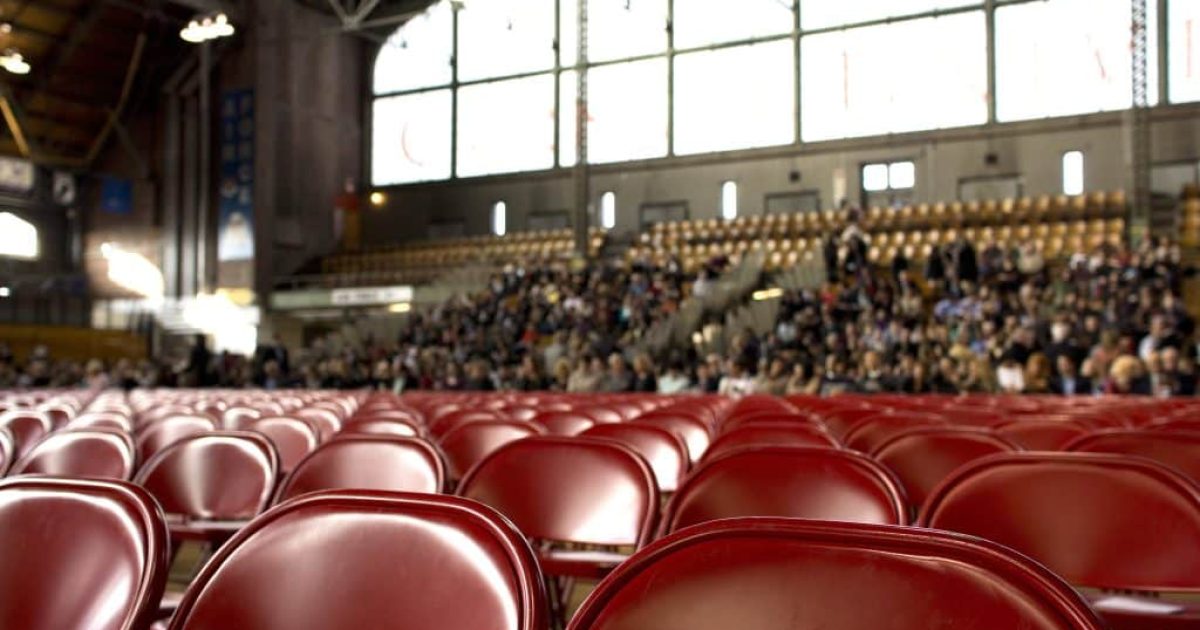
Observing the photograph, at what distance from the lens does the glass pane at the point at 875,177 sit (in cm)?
2767

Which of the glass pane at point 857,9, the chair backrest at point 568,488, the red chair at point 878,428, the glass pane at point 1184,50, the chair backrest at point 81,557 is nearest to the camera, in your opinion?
the chair backrest at point 81,557

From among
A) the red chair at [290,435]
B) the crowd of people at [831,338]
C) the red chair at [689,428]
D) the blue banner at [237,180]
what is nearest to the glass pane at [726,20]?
the crowd of people at [831,338]

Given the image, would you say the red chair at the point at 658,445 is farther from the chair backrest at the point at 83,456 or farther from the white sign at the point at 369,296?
the white sign at the point at 369,296

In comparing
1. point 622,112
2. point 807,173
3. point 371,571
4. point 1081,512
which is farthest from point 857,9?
point 371,571

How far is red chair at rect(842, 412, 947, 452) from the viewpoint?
16.9 feet

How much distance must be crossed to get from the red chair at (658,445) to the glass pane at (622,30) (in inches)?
1067

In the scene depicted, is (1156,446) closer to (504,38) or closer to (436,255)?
(436,255)

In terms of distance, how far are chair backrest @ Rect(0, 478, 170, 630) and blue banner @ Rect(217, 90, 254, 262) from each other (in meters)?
31.2

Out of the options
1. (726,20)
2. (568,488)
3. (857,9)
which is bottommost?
(568,488)

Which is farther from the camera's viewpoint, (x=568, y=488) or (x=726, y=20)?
(x=726, y=20)

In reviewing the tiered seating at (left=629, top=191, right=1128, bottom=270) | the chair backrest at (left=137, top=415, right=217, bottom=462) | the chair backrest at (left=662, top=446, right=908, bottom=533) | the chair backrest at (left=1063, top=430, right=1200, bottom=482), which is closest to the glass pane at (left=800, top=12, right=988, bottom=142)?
the tiered seating at (left=629, top=191, right=1128, bottom=270)

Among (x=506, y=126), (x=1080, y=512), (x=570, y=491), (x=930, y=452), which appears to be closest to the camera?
(x=1080, y=512)

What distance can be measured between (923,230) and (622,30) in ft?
38.7

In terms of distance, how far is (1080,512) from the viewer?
101 inches
